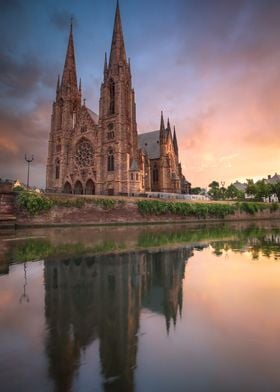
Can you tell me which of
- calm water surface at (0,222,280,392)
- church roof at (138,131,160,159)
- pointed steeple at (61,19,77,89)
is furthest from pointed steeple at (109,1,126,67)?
calm water surface at (0,222,280,392)

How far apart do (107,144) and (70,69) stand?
Answer: 26.5 meters

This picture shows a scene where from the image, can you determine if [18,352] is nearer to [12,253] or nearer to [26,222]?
[12,253]

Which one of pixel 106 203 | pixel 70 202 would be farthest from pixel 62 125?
pixel 70 202

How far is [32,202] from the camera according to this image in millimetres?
26453

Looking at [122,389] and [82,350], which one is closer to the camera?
[122,389]

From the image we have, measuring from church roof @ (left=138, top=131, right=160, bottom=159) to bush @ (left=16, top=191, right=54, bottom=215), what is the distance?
38.8 m

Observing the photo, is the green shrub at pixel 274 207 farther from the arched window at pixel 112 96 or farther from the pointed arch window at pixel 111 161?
the arched window at pixel 112 96

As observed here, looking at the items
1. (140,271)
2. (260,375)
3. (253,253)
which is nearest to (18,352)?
(260,375)

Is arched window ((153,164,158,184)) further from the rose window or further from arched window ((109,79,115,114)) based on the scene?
arched window ((109,79,115,114))

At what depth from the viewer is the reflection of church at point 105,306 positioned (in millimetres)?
3207

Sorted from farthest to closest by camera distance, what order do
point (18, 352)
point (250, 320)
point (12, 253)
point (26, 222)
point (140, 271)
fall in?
point (26, 222), point (12, 253), point (140, 271), point (250, 320), point (18, 352)

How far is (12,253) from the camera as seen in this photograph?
11250mm

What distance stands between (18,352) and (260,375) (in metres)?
3.13

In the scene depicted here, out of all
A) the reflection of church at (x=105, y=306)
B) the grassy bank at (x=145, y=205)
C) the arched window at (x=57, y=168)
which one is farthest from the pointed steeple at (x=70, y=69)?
the reflection of church at (x=105, y=306)
